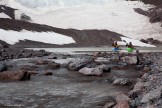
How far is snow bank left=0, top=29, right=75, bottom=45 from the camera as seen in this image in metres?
73.0

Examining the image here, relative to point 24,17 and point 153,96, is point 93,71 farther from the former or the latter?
point 24,17

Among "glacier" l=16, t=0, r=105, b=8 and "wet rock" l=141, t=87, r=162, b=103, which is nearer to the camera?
"wet rock" l=141, t=87, r=162, b=103

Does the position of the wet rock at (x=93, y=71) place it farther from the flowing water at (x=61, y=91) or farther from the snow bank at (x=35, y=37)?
the snow bank at (x=35, y=37)

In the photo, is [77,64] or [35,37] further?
[35,37]

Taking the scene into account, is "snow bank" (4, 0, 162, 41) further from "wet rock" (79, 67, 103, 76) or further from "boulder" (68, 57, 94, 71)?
"wet rock" (79, 67, 103, 76)

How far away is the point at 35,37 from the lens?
78.6 metres

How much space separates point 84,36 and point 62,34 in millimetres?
5790

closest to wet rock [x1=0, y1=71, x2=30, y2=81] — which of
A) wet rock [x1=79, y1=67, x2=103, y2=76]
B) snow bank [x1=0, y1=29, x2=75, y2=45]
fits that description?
wet rock [x1=79, y1=67, x2=103, y2=76]

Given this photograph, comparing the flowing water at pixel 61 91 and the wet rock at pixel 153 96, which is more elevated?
the wet rock at pixel 153 96

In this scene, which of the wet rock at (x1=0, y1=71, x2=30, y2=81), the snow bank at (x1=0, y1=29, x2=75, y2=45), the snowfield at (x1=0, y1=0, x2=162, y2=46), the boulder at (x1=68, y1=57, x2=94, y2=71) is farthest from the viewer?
the snowfield at (x1=0, y1=0, x2=162, y2=46)

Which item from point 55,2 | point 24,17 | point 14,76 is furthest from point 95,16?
point 14,76

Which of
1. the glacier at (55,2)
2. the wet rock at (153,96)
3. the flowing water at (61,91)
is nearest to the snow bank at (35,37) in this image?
the glacier at (55,2)

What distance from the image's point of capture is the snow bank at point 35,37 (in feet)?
239

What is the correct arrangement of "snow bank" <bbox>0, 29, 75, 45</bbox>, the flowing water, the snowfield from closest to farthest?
the flowing water → "snow bank" <bbox>0, 29, 75, 45</bbox> → the snowfield
